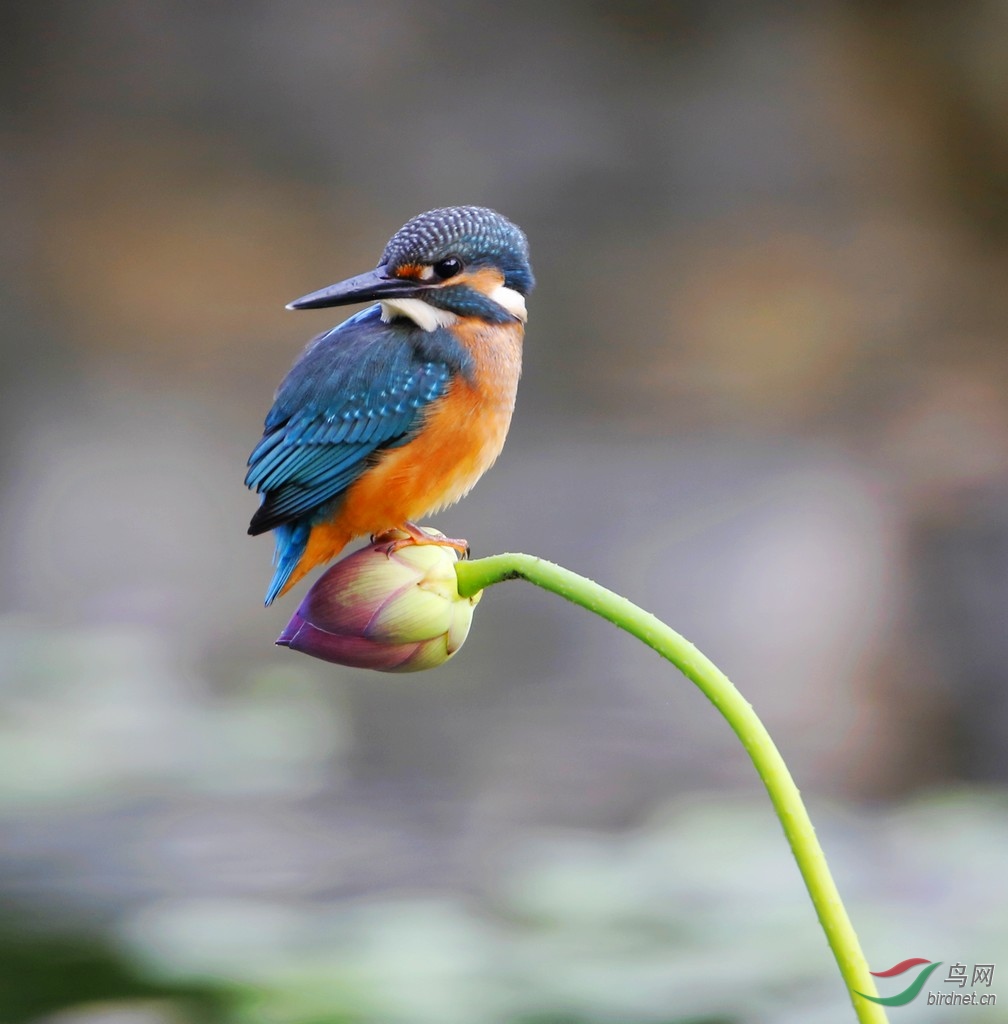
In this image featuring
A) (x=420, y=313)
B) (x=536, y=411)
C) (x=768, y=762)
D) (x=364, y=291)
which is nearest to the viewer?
(x=768, y=762)

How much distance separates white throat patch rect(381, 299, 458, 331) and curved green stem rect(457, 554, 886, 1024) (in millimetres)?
333

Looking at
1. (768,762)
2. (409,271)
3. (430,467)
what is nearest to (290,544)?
(430,467)

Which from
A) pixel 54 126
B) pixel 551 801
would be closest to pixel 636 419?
pixel 551 801

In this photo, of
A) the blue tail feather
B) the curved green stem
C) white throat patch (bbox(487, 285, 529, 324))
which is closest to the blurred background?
the blue tail feather

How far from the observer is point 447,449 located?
934 mm

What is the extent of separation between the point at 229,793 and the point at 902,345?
8.84 ft

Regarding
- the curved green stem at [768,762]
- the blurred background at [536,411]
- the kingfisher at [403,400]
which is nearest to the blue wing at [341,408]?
the kingfisher at [403,400]

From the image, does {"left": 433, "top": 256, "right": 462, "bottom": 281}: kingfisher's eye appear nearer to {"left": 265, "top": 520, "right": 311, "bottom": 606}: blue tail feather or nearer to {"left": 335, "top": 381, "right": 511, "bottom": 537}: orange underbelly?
{"left": 335, "top": 381, "right": 511, "bottom": 537}: orange underbelly

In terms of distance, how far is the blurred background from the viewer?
2213 mm

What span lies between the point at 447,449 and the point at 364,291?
21 cm

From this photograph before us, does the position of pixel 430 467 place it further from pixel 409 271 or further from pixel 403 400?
pixel 409 271

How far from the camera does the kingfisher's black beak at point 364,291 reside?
67 centimetres

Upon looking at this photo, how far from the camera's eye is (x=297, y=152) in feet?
12.9

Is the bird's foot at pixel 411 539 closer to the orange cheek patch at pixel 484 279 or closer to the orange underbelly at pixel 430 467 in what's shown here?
the orange underbelly at pixel 430 467
